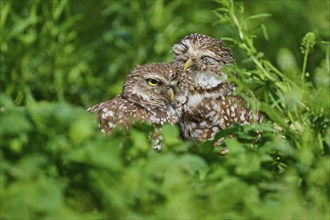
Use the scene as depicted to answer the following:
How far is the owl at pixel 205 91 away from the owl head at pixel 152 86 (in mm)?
73

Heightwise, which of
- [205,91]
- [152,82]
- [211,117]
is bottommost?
[211,117]

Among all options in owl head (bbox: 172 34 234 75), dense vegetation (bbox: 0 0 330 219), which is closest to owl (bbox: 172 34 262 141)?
owl head (bbox: 172 34 234 75)

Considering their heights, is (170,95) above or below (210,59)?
below

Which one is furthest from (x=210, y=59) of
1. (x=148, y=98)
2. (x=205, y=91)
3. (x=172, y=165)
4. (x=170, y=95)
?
(x=172, y=165)

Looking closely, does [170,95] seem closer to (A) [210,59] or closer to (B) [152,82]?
(B) [152,82]

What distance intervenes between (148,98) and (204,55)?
417 mm

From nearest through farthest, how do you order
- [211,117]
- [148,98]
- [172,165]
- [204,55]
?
[172,165]
[211,117]
[204,55]
[148,98]

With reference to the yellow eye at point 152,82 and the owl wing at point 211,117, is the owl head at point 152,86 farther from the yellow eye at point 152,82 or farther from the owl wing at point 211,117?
the owl wing at point 211,117

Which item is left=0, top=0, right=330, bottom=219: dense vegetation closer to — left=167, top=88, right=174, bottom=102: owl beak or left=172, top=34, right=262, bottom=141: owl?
left=172, top=34, right=262, bottom=141: owl

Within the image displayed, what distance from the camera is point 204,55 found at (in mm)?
5598

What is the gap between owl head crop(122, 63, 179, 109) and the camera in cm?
570

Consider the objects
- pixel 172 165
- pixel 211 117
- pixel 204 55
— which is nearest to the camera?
pixel 172 165

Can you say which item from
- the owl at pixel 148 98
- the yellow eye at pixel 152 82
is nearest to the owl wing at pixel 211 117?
the owl at pixel 148 98

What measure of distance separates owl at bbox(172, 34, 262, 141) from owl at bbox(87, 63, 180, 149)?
0.23 feet
